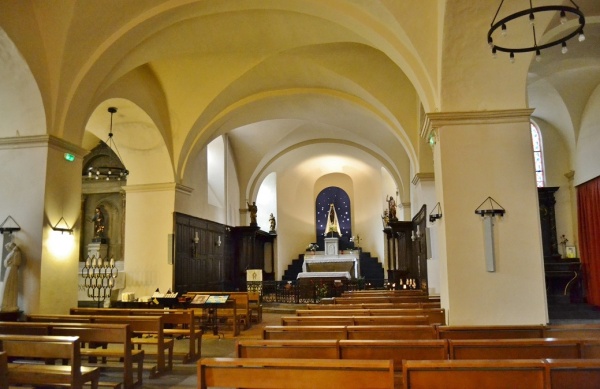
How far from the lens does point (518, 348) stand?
3.58 meters

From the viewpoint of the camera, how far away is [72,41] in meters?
7.57

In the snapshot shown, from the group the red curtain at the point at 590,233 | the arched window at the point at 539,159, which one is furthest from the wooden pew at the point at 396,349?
the arched window at the point at 539,159

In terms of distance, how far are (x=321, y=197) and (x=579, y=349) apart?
21.9 m

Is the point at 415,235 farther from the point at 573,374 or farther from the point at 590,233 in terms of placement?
the point at 573,374

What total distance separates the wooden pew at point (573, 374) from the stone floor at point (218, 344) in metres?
3.90

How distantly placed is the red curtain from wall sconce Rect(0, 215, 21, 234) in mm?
11835

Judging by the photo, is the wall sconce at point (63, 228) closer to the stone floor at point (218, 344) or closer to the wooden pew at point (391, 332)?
the stone floor at point (218, 344)

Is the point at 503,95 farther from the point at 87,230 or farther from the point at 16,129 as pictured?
the point at 87,230

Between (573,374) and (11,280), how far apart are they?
7638mm

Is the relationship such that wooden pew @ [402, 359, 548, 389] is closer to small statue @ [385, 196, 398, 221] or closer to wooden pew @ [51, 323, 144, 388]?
wooden pew @ [51, 323, 144, 388]

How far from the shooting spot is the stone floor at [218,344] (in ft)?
17.8

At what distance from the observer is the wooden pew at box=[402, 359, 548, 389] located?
8.81ft

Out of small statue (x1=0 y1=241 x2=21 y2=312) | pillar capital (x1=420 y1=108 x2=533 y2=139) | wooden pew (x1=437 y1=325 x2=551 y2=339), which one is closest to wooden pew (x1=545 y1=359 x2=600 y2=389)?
wooden pew (x1=437 y1=325 x2=551 y2=339)

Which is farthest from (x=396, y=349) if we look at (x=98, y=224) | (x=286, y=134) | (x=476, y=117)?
(x=286, y=134)
